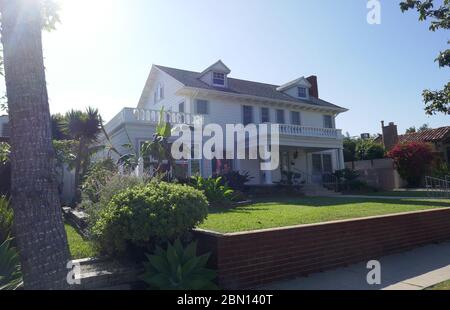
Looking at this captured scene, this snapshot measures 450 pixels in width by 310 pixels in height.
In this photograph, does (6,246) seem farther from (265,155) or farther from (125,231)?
(265,155)

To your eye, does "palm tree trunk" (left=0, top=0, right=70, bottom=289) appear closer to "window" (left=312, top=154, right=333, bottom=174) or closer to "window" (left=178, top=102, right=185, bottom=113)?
"window" (left=178, top=102, right=185, bottom=113)

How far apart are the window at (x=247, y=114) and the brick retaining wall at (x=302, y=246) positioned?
16147mm

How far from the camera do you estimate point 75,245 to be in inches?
283

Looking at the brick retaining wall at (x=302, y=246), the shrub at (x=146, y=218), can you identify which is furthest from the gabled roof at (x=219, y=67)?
the shrub at (x=146, y=218)

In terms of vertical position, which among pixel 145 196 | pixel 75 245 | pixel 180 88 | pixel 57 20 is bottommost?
pixel 75 245

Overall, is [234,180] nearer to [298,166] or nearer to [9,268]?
[298,166]

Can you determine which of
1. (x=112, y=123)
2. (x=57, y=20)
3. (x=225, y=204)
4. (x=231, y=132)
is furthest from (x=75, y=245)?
(x=231, y=132)

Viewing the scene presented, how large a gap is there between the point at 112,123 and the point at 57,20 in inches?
593

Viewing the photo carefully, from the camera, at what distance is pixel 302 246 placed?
20.6 feet

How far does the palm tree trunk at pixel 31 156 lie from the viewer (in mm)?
3612

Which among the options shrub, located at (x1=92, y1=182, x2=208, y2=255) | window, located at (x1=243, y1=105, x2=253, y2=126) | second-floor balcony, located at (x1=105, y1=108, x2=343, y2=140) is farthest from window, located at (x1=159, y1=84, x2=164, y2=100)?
shrub, located at (x1=92, y1=182, x2=208, y2=255)

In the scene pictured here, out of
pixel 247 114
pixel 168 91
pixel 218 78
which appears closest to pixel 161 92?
pixel 168 91

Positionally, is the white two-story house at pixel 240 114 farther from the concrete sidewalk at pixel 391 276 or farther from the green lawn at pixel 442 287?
the green lawn at pixel 442 287

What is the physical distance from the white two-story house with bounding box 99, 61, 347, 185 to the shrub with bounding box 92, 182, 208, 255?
11878 mm
